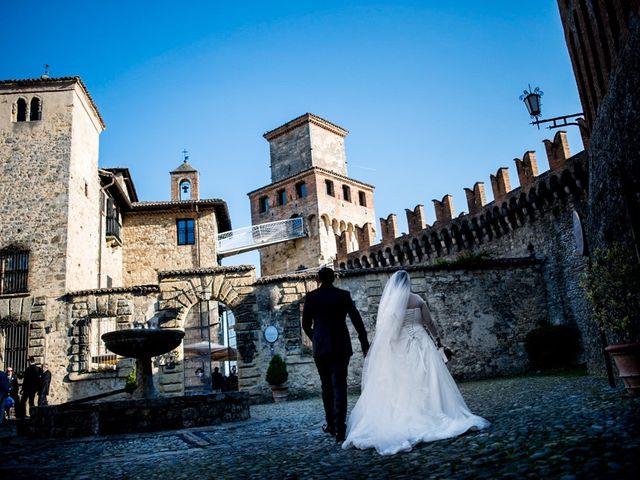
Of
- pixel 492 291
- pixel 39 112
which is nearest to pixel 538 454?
pixel 492 291

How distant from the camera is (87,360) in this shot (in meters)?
16.6

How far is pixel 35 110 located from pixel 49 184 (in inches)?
137

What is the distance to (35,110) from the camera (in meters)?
21.0

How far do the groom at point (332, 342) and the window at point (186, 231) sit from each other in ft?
69.1

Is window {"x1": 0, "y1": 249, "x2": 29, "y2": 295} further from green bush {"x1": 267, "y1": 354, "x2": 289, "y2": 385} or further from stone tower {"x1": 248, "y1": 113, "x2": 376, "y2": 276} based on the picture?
stone tower {"x1": 248, "y1": 113, "x2": 376, "y2": 276}

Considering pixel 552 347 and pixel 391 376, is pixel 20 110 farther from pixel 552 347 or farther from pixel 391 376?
pixel 552 347

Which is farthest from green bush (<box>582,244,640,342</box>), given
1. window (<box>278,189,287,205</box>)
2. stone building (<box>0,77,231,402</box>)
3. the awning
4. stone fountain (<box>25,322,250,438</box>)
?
window (<box>278,189,287,205</box>)

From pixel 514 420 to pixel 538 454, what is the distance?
196 centimetres

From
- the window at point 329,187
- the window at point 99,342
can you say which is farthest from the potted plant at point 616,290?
the window at point 329,187

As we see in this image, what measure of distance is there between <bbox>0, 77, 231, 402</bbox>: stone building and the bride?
11.6 metres

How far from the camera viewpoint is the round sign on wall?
628 inches

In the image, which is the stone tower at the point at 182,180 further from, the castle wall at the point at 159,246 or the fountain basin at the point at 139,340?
the fountain basin at the point at 139,340

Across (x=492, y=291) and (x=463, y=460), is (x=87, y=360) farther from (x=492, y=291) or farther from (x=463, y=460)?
(x=463, y=460)

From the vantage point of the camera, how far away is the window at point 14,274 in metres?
18.6
